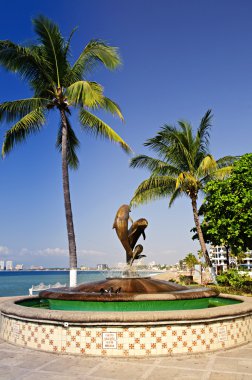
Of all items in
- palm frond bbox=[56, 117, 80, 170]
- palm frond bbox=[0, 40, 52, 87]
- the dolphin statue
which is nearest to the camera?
the dolphin statue

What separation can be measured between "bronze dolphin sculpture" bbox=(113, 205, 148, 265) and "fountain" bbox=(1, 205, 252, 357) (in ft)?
6.52

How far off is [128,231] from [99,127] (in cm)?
833

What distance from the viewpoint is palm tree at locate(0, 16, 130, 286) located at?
654 inches

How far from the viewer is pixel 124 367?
5938 mm

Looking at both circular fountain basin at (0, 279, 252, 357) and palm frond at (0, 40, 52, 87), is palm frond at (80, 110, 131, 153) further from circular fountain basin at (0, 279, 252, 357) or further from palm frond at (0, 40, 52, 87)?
circular fountain basin at (0, 279, 252, 357)

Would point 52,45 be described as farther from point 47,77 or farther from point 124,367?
point 124,367

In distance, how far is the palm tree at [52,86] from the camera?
16.6 metres

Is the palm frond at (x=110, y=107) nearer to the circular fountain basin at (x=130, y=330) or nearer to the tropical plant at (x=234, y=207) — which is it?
the tropical plant at (x=234, y=207)

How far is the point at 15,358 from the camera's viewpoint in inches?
254

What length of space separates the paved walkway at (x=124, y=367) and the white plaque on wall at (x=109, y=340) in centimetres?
25

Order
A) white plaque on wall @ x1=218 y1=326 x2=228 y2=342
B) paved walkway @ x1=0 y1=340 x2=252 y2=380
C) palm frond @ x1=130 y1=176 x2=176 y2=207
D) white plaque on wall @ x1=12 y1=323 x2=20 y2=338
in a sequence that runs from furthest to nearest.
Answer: palm frond @ x1=130 y1=176 x2=176 y2=207 < white plaque on wall @ x1=12 y1=323 x2=20 y2=338 < white plaque on wall @ x1=218 y1=326 x2=228 y2=342 < paved walkway @ x1=0 y1=340 x2=252 y2=380

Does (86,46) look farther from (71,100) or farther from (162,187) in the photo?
(162,187)

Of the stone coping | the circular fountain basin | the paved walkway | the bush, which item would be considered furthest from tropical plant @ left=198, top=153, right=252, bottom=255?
the paved walkway

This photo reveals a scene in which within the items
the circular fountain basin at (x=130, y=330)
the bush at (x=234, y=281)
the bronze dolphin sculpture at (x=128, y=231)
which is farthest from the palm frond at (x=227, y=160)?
the circular fountain basin at (x=130, y=330)
